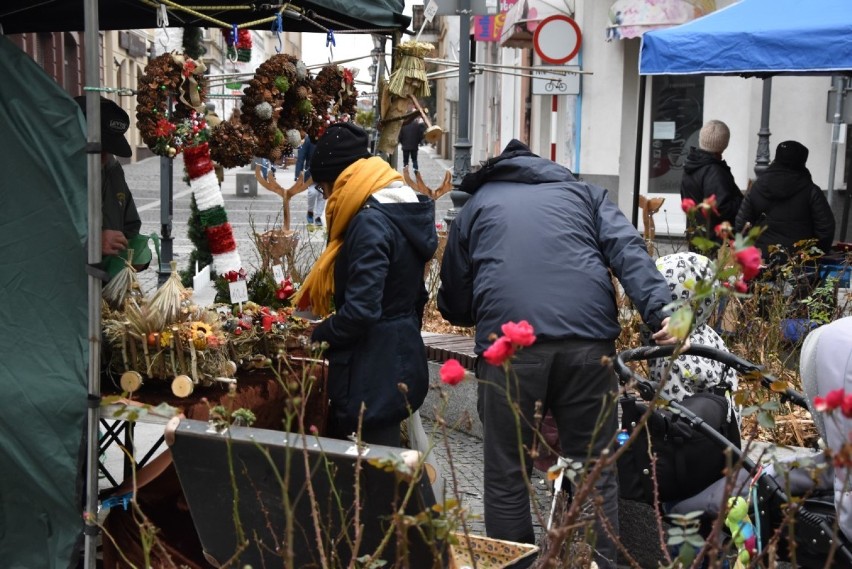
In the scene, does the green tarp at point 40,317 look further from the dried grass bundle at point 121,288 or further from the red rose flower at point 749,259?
the red rose flower at point 749,259

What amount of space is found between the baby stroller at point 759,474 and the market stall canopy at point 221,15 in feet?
6.35

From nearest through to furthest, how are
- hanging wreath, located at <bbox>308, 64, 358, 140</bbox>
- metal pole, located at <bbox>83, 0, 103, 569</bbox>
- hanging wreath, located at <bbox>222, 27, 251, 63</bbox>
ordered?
metal pole, located at <bbox>83, 0, 103, 569</bbox> → hanging wreath, located at <bbox>222, 27, 251, 63</bbox> → hanging wreath, located at <bbox>308, 64, 358, 140</bbox>

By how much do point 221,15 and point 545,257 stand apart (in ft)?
7.55

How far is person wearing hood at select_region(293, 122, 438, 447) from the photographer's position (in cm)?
395

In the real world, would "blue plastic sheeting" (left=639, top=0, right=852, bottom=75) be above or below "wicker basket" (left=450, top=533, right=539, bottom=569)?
above

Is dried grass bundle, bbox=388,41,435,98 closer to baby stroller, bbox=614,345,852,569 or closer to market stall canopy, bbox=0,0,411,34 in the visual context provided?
market stall canopy, bbox=0,0,411,34

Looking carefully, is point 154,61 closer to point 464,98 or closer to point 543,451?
point 543,451

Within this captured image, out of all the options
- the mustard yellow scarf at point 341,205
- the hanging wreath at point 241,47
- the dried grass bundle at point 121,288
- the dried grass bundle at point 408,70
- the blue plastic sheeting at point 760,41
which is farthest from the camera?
the blue plastic sheeting at point 760,41

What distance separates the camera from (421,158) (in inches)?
1629

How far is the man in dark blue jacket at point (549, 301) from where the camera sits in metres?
3.63

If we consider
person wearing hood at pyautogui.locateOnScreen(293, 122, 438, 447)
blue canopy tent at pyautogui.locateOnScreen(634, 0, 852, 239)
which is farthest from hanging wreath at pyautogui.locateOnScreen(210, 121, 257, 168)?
blue canopy tent at pyautogui.locateOnScreen(634, 0, 852, 239)

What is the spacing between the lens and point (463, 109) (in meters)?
9.97

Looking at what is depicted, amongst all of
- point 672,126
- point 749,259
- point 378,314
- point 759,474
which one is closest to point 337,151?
point 378,314

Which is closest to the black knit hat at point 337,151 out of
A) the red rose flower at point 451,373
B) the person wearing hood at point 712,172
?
the red rose flower at point 451,373
